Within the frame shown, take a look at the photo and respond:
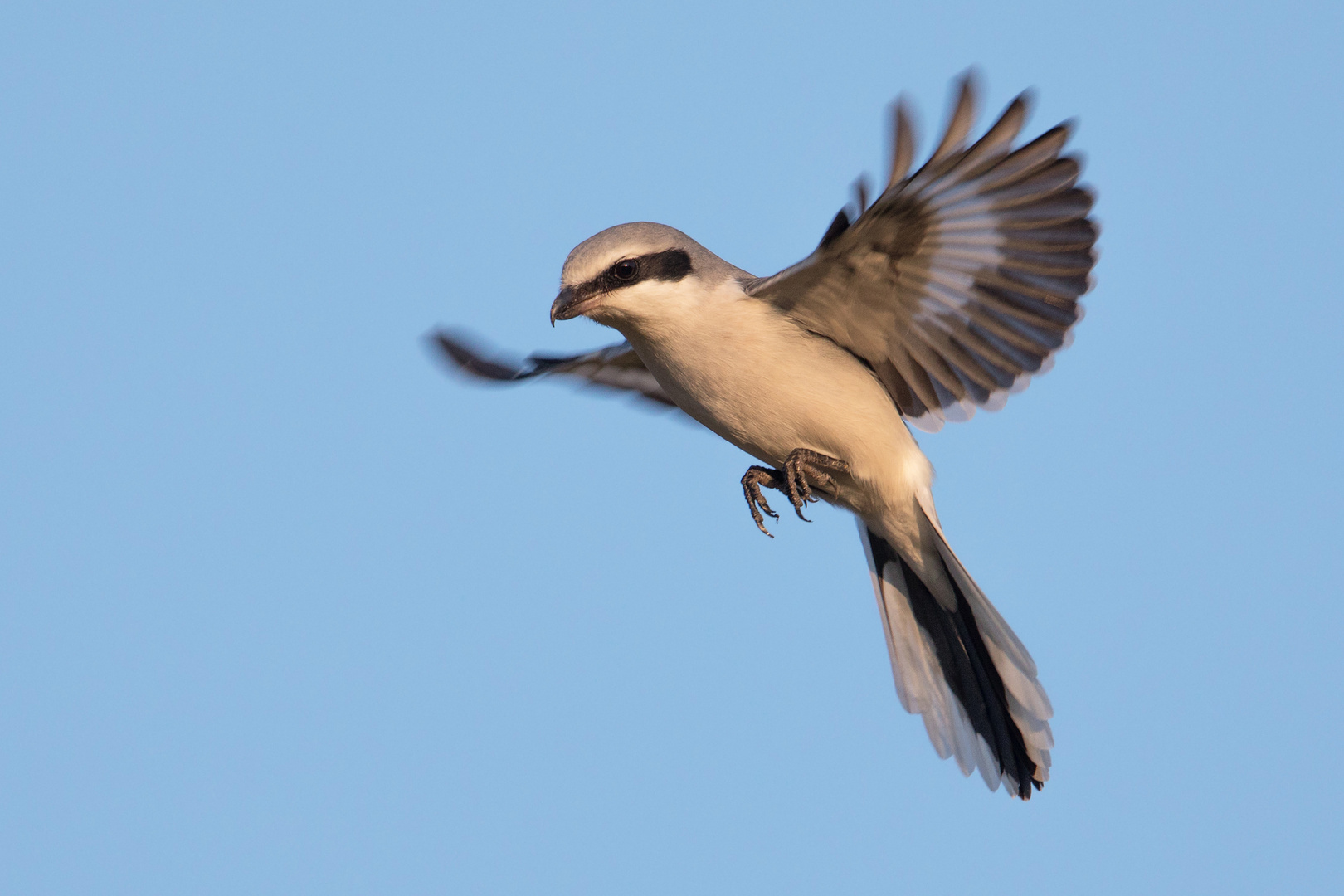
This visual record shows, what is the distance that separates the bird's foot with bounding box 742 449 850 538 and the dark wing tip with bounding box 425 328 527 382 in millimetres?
1741

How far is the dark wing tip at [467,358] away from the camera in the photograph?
6.86 meters

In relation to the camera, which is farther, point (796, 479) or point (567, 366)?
point (567, 366)

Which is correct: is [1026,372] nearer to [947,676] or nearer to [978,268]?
[978,268]

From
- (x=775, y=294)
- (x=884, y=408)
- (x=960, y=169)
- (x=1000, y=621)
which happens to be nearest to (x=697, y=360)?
(x=775, y=294)

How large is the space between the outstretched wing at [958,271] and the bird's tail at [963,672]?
778 mm

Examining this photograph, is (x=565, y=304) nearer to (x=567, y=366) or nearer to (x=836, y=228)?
(x=836, y=228)

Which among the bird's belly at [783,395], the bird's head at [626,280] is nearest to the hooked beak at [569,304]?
the bird's head at [626,280]

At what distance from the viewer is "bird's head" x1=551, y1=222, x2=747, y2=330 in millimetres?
5098

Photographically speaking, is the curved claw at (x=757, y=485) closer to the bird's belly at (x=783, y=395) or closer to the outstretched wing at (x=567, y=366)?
the bird's belly at (x=783, y=395)

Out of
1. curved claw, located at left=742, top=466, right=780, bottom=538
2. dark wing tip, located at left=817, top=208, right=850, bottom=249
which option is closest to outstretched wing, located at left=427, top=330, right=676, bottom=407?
curved claw, located at left=742, top=466, right=780, bottom=538

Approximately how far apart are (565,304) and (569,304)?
2 centimetres

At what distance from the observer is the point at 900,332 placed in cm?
532

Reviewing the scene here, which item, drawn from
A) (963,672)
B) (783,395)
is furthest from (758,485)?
(963,672)

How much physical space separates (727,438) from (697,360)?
49 cm
